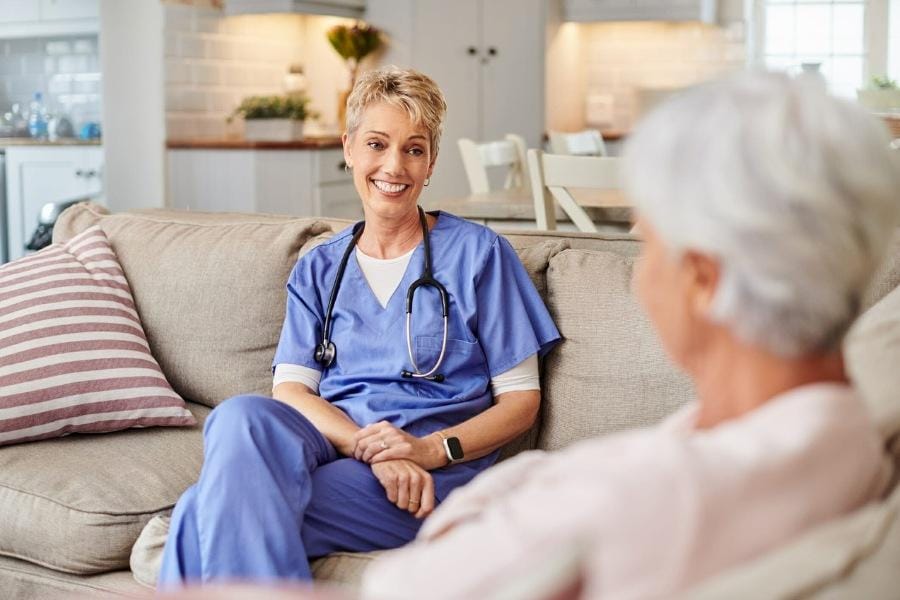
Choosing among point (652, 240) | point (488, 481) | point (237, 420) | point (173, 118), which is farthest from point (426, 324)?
point (173, 118)

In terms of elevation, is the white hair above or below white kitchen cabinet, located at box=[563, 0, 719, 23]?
below

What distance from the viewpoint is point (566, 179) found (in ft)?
10.5

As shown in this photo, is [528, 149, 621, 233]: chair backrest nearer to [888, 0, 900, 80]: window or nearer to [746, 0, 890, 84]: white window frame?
[746, 0, 890, 84]: white window frame

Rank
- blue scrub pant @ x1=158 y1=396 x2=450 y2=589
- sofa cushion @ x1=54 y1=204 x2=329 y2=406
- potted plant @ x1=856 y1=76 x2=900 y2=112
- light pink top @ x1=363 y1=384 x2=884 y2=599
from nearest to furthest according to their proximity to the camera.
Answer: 1. light pink top @ x1=363 y1=384 x2=884 y2=599
2. blue scrub pant @ x1=158 y1=396 x2=450 y2=589
3. sofa cushion @ x1=54 y1=204 x2=329 y2=406
4. potted plant @ x1=856 y1=76 x2=900 y2=112

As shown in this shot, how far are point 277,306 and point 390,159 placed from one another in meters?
0.44

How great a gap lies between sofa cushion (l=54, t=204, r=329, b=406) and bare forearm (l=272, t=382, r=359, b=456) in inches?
12.7

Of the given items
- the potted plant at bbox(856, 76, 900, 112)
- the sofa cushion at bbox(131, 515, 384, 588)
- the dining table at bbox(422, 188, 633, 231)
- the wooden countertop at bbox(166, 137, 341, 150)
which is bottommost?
the sofa cushion at bbox(131, 515, 384, 588)

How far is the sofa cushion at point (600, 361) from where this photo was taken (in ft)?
6.66

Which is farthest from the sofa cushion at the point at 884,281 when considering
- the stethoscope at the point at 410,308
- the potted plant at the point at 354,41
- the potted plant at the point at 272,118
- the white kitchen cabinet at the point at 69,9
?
the white kitchen cabinet at the point at 69,9

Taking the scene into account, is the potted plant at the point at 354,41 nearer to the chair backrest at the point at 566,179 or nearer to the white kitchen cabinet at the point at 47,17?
the white kitchen cabinet at the point at 47,17

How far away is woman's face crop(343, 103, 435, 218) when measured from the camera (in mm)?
2168

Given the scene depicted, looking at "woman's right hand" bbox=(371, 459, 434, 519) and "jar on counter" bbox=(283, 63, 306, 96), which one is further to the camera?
"jar on counter" bbox=(283, 63, 306, 96)

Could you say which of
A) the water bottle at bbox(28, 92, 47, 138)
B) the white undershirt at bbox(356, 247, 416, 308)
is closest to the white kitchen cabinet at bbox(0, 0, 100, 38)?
the water bottle at bbox(28, 92, 47, 138)

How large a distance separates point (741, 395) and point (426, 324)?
1138 mm
